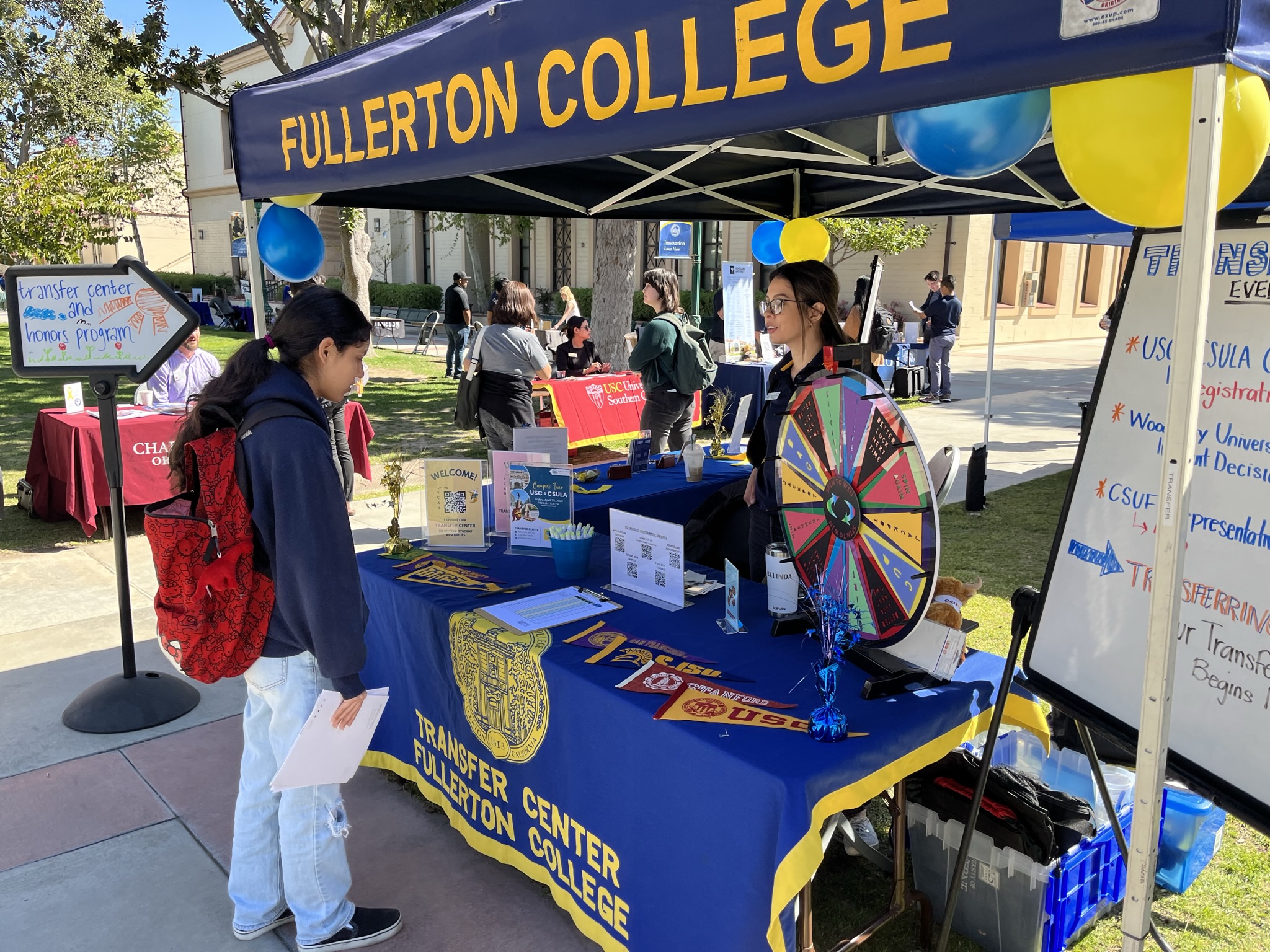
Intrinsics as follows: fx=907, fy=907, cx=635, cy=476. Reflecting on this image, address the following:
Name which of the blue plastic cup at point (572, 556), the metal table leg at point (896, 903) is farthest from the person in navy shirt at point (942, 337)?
the metal table leg at point (896, 903)

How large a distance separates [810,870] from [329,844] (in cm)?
128

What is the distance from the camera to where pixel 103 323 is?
12.6 ft

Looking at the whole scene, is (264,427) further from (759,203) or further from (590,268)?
(590,268)

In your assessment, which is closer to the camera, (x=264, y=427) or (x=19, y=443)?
(x=264, y=427)

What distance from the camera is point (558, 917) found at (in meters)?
2.58

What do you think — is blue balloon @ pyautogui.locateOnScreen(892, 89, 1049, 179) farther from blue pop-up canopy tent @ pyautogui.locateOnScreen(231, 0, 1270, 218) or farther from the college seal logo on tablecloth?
the college seal logo on tablecloth

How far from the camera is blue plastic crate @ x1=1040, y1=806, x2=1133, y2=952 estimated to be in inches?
90.2

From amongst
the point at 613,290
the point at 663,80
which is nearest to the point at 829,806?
the point at 663,80

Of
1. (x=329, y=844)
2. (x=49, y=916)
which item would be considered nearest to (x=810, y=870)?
(x=329, y=844)

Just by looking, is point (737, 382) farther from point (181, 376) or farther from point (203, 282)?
point (203, 282)

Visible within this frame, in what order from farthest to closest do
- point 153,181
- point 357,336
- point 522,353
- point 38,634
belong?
point 153,181 < point 522,353 < point 38,634 < point 357,336

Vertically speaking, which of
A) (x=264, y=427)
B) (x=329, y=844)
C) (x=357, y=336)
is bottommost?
(x=329, y=844)

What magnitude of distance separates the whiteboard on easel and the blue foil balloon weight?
1.88ft

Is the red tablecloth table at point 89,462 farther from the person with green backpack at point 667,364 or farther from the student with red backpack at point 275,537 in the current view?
the student with red backpack at point 275,537
